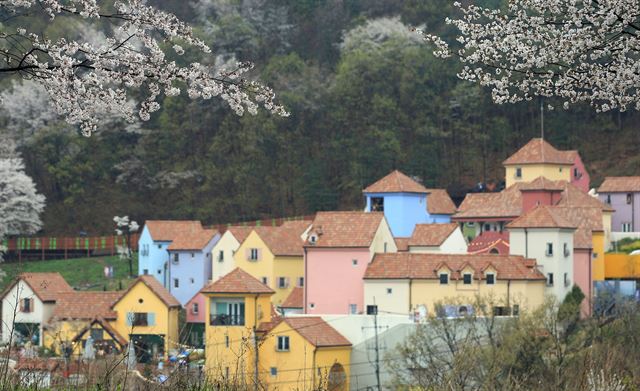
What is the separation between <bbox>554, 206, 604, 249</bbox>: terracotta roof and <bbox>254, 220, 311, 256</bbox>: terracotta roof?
9.46 m

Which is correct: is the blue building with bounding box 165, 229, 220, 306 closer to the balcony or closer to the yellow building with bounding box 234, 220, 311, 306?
the yellow building with bounding box 234, 220, 311, 306

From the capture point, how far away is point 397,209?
6525 cm

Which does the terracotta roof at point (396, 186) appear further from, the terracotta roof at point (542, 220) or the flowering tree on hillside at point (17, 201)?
the flowering tree on hillside at point (17, 201)

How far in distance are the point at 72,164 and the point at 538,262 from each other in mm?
32089

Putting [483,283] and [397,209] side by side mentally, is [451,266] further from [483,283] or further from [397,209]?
[397,209]

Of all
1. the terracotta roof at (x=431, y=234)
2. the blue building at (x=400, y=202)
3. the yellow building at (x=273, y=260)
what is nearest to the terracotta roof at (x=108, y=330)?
the yellow building at (x=273, y=260)

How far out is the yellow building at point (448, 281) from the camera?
5181 cm

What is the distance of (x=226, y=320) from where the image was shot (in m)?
51.0

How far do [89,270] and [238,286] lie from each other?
19986mm

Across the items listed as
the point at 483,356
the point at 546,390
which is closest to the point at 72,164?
the point at 483,356

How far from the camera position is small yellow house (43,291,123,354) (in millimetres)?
52409

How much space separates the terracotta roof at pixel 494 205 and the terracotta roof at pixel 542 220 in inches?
188

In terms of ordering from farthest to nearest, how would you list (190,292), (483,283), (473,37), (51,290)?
(190,292) < (51,290) < (483,283) < (473,37)

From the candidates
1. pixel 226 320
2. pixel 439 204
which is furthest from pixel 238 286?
pixel 439 204
